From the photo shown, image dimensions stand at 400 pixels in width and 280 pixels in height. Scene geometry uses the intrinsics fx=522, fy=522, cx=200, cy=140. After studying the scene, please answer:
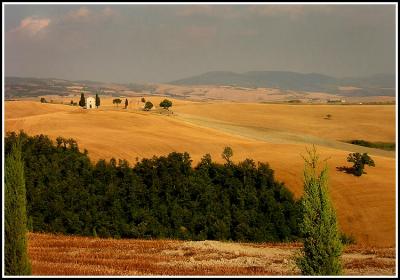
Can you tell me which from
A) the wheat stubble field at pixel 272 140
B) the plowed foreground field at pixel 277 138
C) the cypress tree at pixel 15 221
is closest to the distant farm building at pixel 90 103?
the plowed foreground field at pixel 277 138

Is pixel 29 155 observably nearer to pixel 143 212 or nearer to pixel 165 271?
pixel 143 212

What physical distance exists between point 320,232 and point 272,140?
6085 centimetres

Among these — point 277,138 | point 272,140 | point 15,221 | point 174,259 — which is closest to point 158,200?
point 174,259

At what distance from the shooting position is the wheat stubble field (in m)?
34.3

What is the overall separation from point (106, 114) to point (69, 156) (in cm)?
3717

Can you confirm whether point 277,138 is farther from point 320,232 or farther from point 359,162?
point 320,232

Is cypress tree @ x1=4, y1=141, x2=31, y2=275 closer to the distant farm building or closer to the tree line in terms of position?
the tree line

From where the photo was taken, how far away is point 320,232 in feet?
47.3

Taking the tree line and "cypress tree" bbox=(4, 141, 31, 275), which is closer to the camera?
"cypress tree" bbox=(4, 141, 31, 275)

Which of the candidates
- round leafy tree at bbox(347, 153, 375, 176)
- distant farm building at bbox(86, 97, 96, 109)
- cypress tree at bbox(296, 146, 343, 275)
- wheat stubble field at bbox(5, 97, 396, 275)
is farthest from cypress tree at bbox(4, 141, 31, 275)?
distant farm building at bbox(86, 97, 96, 109)

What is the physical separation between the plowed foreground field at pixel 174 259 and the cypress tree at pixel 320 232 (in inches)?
56.4

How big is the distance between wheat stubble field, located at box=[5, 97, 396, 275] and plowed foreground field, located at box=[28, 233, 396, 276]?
162 millimetres

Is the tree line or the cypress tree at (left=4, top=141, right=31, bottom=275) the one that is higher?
the cypress tree at (left=4, top=141, right=31, bottom=275)

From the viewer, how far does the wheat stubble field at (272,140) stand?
3431cm
